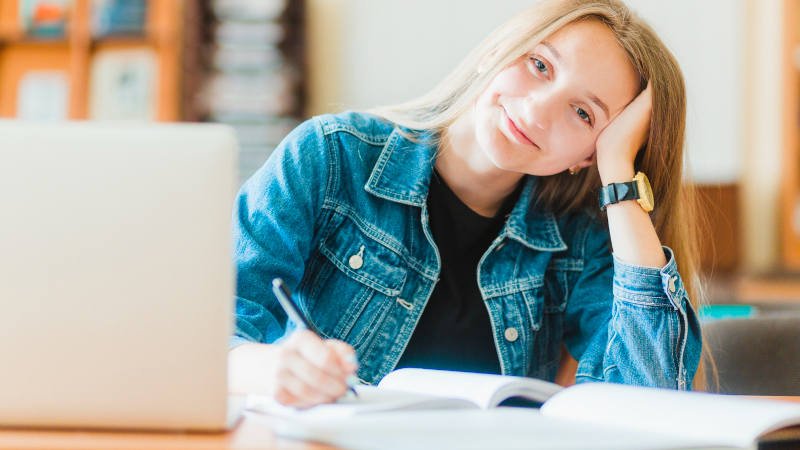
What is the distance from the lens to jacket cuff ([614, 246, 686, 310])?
1183 millimetres

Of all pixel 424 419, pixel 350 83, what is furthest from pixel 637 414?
pixel 350 83

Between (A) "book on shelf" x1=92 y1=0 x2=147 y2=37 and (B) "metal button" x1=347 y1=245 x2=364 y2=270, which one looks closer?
(B) "metal button" x1=347 y1=245 x2=364 y2=270

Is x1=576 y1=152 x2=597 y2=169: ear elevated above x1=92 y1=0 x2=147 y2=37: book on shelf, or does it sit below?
above

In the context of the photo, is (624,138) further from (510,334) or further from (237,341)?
(237,341)

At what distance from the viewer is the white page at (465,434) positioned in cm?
60

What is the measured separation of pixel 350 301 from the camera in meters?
1.24

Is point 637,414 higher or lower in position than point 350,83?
higher

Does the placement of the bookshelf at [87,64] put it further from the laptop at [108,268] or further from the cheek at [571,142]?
the laptop at [108,268]

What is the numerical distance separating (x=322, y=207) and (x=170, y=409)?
1.96ft

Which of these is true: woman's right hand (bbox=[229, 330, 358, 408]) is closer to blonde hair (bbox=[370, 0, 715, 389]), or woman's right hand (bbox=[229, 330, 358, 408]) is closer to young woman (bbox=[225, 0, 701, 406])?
young woman (bbox=[225, 0, 701, 406])

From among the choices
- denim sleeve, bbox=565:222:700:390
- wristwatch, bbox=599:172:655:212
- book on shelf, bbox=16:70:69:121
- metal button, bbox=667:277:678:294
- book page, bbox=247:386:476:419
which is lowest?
book on shelf, bbox=16:70:69:121

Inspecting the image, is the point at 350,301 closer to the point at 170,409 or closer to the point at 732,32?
the point at 170,409

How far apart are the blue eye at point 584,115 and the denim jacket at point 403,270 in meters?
0.17

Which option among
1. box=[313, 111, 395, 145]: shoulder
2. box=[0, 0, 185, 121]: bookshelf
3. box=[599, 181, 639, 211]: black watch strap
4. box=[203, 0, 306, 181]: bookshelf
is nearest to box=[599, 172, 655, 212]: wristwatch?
box=[599, 181, 639, 211]: black watch strap
